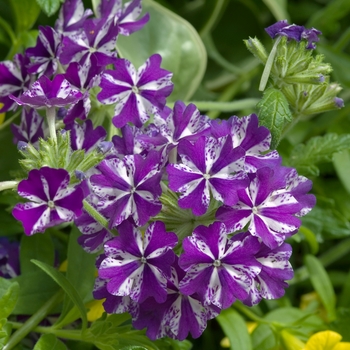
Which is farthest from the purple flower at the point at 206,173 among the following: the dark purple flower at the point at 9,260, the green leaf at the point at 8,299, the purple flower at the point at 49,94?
the dark purple flower at the point at 9,260

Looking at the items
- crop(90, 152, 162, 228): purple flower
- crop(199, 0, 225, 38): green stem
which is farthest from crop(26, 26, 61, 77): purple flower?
crop(199, 0, 225, 38): green stem

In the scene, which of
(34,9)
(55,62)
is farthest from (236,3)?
(55,62)

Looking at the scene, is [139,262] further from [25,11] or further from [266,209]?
[25,11]

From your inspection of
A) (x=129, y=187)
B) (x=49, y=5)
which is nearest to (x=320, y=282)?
(x=129, y=187)

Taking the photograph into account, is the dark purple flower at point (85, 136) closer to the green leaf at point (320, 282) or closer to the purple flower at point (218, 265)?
the purple flower at point (218, 265)

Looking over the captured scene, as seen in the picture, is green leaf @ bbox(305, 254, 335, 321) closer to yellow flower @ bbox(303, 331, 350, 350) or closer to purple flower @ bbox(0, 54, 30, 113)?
yellow flower @ bbox(303, 331, 350, 350)
